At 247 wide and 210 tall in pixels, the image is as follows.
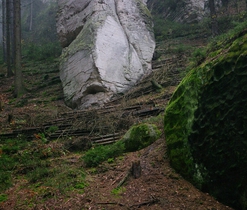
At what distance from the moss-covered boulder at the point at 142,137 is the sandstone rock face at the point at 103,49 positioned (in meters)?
5.41

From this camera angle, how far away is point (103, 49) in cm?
1314

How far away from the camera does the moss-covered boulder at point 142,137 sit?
6604mm

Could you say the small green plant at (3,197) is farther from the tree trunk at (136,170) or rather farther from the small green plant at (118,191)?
the tree trunk at (136,170)

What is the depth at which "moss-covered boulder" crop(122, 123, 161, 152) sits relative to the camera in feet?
21.7

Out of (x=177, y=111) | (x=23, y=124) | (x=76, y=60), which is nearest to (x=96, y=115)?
(x=23, y=124)

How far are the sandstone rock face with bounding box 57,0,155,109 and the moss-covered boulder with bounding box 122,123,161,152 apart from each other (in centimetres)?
541

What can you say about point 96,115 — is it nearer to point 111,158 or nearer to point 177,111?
point 111,158

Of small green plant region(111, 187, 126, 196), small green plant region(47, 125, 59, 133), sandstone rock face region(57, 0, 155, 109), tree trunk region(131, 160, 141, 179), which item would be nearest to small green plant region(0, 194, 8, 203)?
small green plant region(111, 187, 126, 196)

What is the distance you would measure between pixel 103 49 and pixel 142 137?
24.8 ft

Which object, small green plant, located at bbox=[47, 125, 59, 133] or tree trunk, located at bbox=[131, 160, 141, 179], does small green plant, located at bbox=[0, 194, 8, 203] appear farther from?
small green plant, located at bbox=[47, 125, 59, 133]

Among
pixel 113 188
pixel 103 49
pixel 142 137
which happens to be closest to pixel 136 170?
pixel 113 188

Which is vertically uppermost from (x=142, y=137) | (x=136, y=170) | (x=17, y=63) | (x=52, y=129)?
(x=17, y=63)

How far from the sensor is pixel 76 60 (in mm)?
13742

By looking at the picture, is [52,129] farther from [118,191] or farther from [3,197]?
[118,191]
